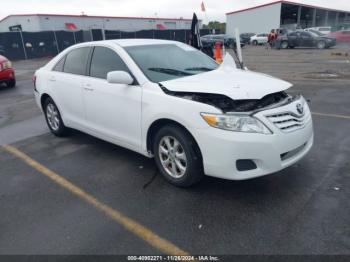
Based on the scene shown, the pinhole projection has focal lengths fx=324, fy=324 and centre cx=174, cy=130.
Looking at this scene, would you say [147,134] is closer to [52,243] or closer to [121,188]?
[121,188]

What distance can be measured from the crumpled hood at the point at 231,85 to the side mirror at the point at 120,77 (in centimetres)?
44

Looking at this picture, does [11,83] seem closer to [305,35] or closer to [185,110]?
[185,110]

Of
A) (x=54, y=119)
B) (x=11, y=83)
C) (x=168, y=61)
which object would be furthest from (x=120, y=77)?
(x=11, y=83)

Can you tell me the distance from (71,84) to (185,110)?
7.96 feet

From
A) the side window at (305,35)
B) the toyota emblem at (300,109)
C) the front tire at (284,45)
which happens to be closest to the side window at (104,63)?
the toyota emblem at (300,109)

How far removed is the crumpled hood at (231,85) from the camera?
3.36 m

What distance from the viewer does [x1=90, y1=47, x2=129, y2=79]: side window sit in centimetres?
434

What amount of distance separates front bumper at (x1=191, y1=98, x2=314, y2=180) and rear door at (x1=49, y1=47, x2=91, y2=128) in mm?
2384

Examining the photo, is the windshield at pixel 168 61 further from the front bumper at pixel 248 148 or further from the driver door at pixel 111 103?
the front bumper at pixel 248 148

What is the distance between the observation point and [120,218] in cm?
327

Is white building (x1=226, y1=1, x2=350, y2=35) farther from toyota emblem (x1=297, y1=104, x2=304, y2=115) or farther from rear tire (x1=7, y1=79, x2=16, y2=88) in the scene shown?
toyota emblem (x1=297, y1=104, x2=304, y2=115)

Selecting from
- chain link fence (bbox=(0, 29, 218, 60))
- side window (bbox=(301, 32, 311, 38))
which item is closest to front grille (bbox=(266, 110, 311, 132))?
chain link fence (bbox=(0, 29, 218, 60))

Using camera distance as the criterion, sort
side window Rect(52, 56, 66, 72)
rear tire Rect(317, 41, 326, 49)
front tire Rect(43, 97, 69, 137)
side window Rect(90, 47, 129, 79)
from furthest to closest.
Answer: rear tire Rect(317, 41, 326, 49) < front tire Rect(43, 97, 69, 137) < side window Rect(52, 56, 66, 72) < side window Rect(90, 47, 129, 79)

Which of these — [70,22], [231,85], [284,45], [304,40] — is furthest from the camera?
[70,22]
